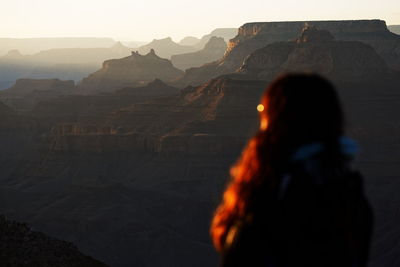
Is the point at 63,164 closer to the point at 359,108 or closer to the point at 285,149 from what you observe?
the point at 359,108

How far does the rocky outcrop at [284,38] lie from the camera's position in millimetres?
147125

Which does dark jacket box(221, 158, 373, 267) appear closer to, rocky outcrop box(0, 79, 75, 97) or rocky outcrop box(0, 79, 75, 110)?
rocky outcrop box(0, 79, 75, 110)

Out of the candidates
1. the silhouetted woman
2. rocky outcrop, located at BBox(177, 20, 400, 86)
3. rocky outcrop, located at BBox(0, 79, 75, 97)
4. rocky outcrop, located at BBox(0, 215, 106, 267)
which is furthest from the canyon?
the silhouetted woman

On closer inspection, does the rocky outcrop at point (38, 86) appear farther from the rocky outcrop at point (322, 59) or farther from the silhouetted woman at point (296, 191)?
the silhouetted woman at point (296, 191)

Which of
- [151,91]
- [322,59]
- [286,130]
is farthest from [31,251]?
[151,91]

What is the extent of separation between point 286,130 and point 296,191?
28cm

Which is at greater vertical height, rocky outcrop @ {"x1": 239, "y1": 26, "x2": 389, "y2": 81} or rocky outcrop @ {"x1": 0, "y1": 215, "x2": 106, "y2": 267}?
rocky outcrop @ {"x1": 0, "y1": 215, "x2": 106, "y2": 267}

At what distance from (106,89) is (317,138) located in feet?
539

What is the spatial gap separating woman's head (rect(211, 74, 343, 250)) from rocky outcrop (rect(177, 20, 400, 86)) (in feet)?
445

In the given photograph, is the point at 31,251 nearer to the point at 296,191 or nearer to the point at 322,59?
the point at 296,191

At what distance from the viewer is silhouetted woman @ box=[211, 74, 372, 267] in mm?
3820

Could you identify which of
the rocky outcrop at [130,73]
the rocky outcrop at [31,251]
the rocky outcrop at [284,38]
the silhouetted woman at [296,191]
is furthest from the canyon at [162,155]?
the silhouetted woman at [296,191]

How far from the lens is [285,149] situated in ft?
13.0

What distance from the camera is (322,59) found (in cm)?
11162
